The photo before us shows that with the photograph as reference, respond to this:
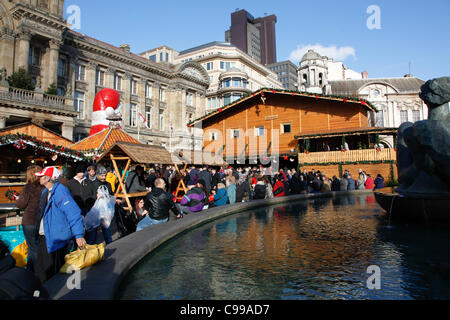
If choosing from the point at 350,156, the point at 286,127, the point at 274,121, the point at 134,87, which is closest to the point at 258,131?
the point at 274,121

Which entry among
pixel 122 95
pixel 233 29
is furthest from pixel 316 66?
pixel 233 29

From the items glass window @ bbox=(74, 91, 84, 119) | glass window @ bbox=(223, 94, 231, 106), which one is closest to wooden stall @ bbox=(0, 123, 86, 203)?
glass window @ bbox=(74, 91, 84, 119)

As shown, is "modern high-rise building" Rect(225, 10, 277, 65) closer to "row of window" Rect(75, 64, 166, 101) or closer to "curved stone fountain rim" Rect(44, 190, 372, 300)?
"row of window" Rect(75, 64, 166, 101)

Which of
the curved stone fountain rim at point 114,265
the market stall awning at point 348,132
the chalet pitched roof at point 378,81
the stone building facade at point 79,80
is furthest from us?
the chalet pitched roof at point 378,81

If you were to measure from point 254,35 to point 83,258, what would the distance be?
176608 millimetres

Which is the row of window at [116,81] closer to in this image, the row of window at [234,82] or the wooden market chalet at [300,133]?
the row of window at [234,82]

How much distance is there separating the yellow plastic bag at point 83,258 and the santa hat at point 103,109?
15.7m

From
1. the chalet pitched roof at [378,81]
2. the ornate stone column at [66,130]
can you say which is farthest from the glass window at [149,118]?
the chalet pitched roof at [378,81]

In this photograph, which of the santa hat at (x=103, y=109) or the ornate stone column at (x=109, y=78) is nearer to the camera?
the santa hat at (x=103, y=109)

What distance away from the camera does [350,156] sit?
2392 cm

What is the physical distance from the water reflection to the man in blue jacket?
1.10 metres

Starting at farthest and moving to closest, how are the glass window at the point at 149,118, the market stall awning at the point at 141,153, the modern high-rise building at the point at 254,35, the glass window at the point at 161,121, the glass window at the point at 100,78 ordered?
the modern high-rise building at the point at 254,35, the glass window at the point at 161,121, the glass window at the point at 149,118, the glass window at the point at 100,78, the market stall awning at the point at 141,153

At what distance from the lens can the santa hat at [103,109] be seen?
18.3 metres
